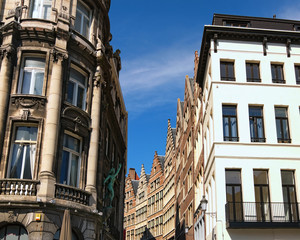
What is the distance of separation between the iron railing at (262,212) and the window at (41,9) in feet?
48.1


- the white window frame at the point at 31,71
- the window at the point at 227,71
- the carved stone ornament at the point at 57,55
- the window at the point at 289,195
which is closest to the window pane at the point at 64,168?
the white window frame at the point at 31,71

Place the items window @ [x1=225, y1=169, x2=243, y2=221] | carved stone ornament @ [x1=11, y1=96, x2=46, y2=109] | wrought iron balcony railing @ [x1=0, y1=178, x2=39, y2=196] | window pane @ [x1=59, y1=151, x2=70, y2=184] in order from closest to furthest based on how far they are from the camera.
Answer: wrought iron balcony railing @ [x1=0, y1=178, x2=39, y2=196] < carved stone ornament @ [x1=11, y1=96, x2=46, y2=109] < window pane @ [x1=59, y1=151, x2=70, y2=184] < window @ [x1=225, y1=169, x2=243, y2=221]

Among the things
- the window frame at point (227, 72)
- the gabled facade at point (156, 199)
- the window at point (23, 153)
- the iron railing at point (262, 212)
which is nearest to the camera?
the window at point (23, 153)

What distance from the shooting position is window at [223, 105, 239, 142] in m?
24.2

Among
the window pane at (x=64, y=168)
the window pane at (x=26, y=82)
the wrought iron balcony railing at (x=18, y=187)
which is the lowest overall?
the wrought iron balcony railing at (x=18, y=187)

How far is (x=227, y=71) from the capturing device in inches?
1028

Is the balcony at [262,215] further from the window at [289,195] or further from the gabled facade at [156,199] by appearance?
the gabled facade at [156,199]

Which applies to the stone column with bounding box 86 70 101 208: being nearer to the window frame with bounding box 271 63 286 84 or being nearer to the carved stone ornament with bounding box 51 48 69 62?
the carved stone ornament with bounding box 51 48 69 62

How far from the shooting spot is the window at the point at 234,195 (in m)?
22.0

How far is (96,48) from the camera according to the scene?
24.9 metres

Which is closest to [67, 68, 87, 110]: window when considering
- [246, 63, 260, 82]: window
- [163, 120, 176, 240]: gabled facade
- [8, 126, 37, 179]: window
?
[8, 126, 37, 179]: window

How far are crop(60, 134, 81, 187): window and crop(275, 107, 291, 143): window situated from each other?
12003 mm

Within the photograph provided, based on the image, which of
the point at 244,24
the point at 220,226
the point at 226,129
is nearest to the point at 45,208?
the point at 220,226

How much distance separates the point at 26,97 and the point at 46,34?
3.82m
